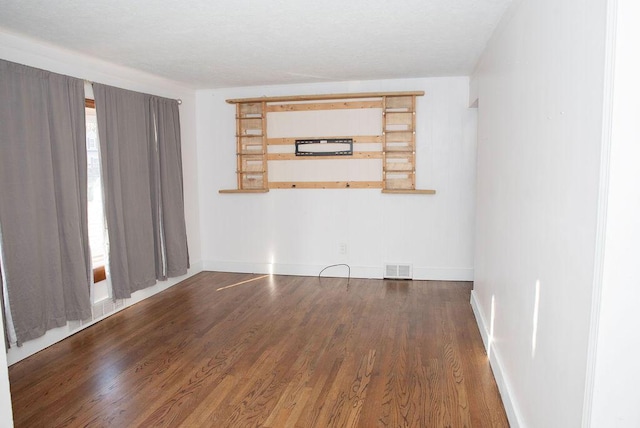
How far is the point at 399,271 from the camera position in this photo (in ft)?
17.8

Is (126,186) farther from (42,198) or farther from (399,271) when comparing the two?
(399,271)

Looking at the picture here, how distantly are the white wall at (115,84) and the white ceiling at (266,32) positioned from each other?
0.52 feet

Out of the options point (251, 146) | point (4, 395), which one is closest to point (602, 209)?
point (4, 395)

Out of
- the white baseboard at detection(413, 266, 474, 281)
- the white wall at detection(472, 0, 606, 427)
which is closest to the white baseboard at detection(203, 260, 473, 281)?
the white baseboard at detection(413, 266, 474, 281)

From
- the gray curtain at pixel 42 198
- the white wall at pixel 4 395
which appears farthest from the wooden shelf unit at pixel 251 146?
the white wall at pixel 4 395

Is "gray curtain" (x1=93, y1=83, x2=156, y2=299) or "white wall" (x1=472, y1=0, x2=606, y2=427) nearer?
"white wall" (x1=472, y1=0, x2=606, y2=427)

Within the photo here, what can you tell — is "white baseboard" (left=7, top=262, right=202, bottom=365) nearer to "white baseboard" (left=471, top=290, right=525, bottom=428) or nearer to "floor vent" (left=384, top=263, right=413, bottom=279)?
"floor vent" (left=384, top=263, right=413, bottom=279)

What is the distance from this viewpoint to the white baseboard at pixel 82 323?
10.8 feet

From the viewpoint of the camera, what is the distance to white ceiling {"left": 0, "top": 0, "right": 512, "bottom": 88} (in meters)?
2.78

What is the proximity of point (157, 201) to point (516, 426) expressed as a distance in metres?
4.03

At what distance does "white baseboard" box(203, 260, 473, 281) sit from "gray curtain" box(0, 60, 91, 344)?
7.39 feet

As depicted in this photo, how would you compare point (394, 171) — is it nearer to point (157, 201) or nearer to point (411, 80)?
point (411, 80)

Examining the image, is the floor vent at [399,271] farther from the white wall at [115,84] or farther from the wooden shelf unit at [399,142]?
the white wall at [115,84]

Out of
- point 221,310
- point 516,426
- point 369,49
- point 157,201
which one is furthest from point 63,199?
point 516,426
